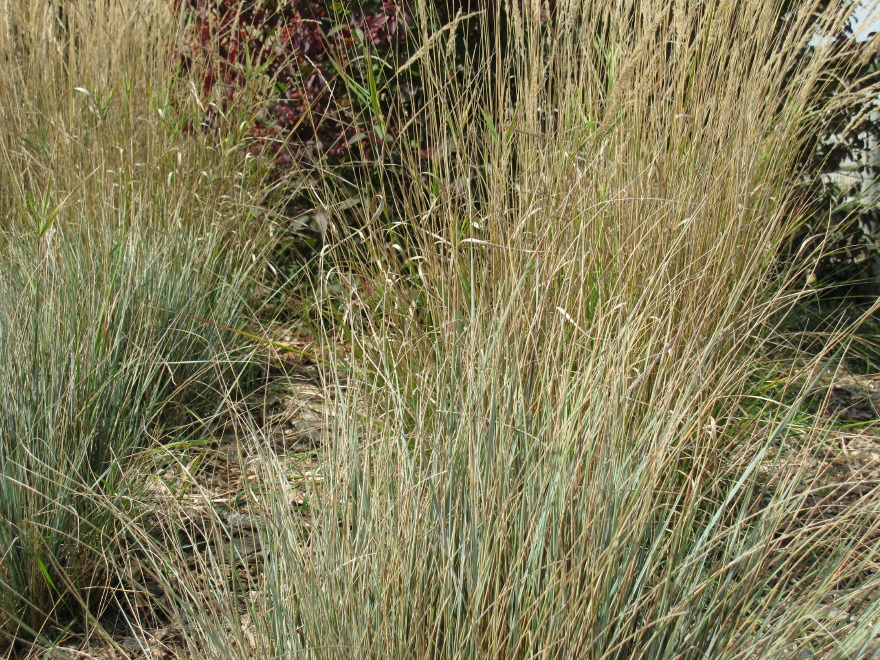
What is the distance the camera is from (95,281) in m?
2.28

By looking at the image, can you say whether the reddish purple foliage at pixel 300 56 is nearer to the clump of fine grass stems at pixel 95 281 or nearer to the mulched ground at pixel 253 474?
the clump of fine grass stems at pixel 95 281

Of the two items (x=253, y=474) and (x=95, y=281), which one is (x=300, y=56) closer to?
(x=95, y=281)

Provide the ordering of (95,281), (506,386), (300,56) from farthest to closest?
(300,56)
(95,281)
(506,386)

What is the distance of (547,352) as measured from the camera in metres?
1.63

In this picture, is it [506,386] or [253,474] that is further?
[253,474]

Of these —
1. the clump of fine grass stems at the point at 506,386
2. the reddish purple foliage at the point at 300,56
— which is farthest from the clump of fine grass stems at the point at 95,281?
the reddish purple foliage at the point at 300,56

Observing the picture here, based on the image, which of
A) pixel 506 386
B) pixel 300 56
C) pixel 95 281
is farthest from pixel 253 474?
pixel 300 56

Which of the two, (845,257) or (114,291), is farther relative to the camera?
(845,257)

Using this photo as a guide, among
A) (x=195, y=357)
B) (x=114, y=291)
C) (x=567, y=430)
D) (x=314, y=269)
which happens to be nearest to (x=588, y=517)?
(x=567, y=430)

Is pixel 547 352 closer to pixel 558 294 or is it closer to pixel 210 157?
pixel 558 294

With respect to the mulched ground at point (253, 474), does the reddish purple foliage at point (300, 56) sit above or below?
above

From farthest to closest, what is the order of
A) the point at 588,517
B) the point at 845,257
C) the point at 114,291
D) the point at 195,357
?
the point at 845,257 → the point at 195,357 → the point at 114,291 → the point at 588,517

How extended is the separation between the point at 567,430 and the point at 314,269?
2528 millimetres

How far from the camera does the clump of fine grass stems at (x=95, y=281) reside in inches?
72.1
